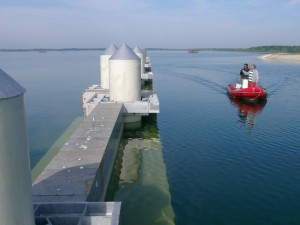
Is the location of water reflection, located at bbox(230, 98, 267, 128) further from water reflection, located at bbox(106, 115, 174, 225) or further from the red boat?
water reflection, located at bbox(106, 115, 174, 225)

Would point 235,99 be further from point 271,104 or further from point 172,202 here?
point 172,202

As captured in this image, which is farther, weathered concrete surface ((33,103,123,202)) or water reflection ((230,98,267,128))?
water reflection ((230,98,267,128))

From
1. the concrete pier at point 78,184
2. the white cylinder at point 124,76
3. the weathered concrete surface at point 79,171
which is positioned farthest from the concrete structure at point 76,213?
the white cylinder at point 124,76

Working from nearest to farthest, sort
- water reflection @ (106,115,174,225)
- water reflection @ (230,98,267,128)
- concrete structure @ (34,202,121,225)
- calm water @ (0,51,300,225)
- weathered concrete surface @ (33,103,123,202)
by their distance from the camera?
concrete structure @ (34,202,121,225)
weathered concrete surface @ (33,103,123,202)
water reflection @ (106,115,174,225)
calm water @ (0,51,300,225)
water reflection @ (230,98,267,128)

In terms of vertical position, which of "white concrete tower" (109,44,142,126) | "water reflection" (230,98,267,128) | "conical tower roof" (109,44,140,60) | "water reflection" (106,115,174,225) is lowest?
"water reflection" (106,115,174,225)

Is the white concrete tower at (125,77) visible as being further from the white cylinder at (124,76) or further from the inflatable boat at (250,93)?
the inflatable boat at (250,93)

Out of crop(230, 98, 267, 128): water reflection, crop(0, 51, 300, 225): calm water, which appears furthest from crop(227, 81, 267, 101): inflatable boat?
crop(0, 51, 300, 225): calm water
